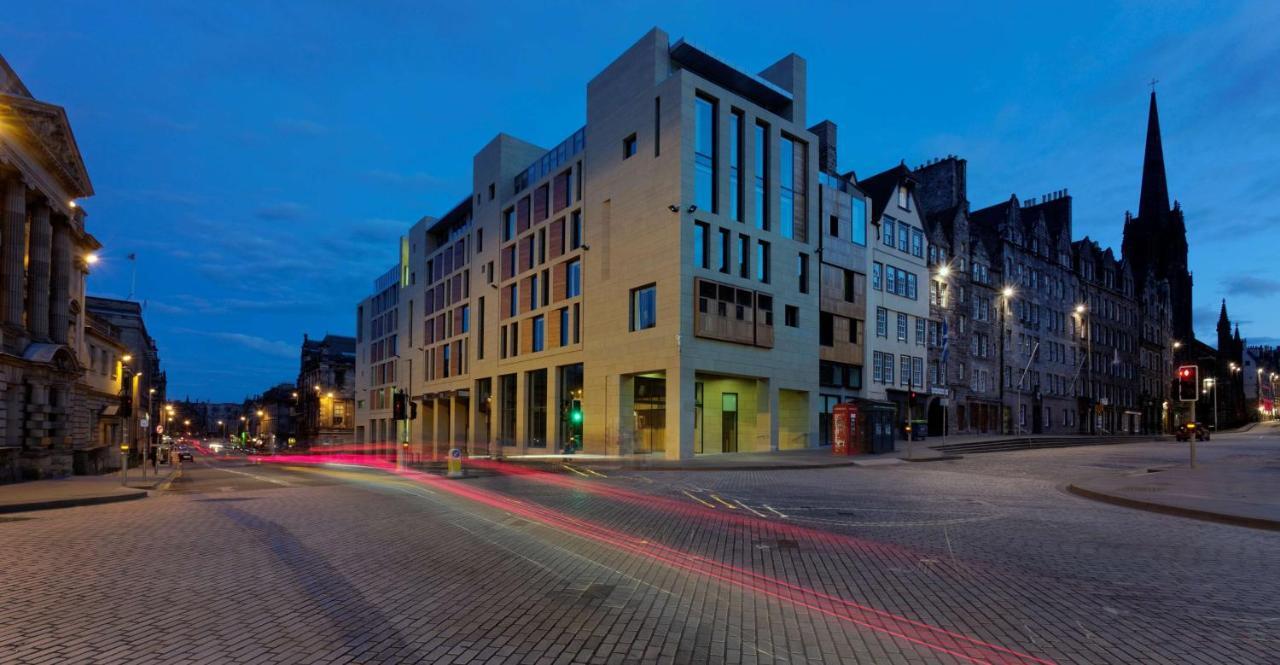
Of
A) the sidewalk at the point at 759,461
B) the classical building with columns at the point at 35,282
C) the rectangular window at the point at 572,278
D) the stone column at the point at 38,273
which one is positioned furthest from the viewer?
the rectangular window at the point at 572,278

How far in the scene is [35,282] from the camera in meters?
A: 29.4

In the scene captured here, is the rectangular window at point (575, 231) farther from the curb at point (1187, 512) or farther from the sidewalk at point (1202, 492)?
the curb at point (1187, 512)

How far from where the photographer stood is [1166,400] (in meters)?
95.2

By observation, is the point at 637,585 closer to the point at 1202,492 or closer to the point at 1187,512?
the point at 1187,512

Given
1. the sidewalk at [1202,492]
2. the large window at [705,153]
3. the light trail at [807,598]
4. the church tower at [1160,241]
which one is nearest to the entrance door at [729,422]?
the large window at [705,153]

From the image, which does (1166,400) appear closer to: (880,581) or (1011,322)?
(1011,322)

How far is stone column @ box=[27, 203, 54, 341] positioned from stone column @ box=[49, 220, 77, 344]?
4.96ft

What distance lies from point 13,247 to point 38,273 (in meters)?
2.71

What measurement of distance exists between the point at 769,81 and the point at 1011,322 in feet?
102

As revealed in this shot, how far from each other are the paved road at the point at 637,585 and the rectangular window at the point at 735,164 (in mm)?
27128

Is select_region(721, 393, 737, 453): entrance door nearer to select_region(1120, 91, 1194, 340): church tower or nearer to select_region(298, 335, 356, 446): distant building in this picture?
select_region(298, 335, 356, 446): distant building

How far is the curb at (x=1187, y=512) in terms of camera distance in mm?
12445

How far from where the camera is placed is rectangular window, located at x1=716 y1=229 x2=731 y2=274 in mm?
38938

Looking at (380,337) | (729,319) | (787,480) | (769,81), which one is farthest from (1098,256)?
(380,337)
